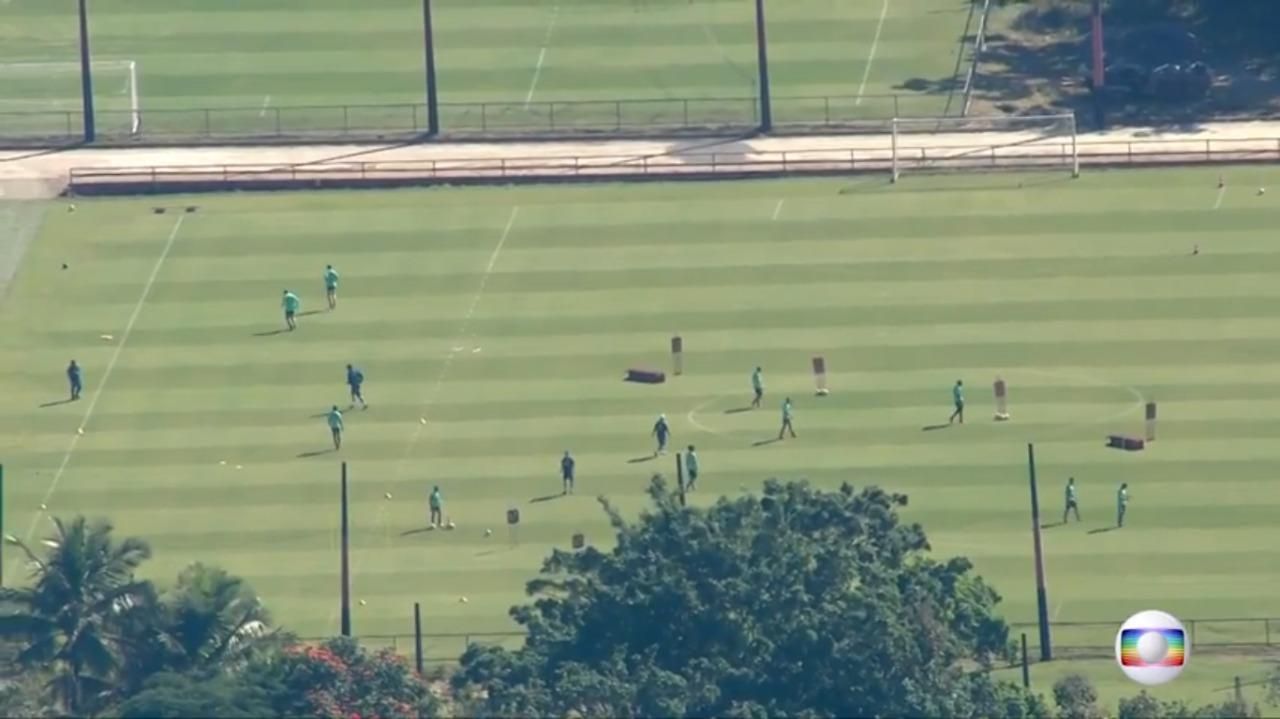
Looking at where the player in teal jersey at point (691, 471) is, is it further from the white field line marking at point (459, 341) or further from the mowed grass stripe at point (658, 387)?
the white field line marking at point (459, 341)

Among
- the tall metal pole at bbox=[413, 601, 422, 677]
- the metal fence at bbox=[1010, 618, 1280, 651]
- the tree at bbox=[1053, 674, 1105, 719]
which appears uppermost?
the tall metal pole at bbox=[413, 601, 422, 677]

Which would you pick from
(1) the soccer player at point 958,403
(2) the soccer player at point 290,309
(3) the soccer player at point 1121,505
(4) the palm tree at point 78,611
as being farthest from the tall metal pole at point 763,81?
(4) the palm tree at point 78,611

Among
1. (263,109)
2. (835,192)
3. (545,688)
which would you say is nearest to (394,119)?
(263,109)

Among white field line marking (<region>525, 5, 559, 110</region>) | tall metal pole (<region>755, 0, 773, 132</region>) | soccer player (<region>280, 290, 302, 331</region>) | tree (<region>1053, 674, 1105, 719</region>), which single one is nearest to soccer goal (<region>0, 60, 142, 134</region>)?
white field line marking (<region>525, 5, 559, 110</region>)

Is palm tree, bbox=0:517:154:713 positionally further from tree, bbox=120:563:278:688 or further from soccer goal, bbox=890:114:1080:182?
soccer goal, bbox=890:114:1080:182

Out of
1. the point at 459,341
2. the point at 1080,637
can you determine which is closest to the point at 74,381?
the point at 459,341
